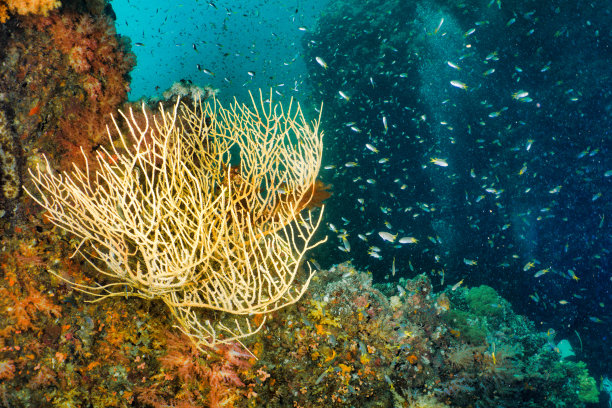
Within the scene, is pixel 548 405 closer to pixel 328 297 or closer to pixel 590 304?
pixel 328 297

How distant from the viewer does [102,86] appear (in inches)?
177

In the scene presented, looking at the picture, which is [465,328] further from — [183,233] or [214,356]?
[183,233]

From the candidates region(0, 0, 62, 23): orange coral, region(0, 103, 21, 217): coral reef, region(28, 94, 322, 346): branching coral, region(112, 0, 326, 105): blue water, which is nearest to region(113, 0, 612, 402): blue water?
region(112, 0, 326, 105): blue water

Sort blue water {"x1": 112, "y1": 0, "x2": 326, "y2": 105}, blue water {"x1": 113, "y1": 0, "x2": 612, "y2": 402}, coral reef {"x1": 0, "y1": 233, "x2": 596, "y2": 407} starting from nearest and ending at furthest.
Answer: coral reef {"x1": 0, "y1": 233, "x2": 596, "y2": 407}, blue water {"x1": 113, "y1": 0, "x2": 612, "y2": 402}, blue water {"x1": 112, "y1": 0, "x2": 326, "y2": 105}

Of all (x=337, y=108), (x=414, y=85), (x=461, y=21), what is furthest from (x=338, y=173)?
(x=461, y=21)

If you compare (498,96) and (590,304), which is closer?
(590,304)

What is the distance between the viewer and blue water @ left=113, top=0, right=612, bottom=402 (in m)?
11.4

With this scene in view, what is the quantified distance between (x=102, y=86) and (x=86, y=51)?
19.8 inches

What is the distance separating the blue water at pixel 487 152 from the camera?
11.4 meters

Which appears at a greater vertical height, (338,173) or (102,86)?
(338,173)

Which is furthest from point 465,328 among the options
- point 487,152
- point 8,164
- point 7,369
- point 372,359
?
point 487,152

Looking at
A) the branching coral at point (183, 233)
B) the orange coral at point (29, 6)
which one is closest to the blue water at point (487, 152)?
the branching coral at point (183, 233)

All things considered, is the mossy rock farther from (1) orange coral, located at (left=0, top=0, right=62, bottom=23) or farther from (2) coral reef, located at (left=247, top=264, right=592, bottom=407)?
(1) orange coral, located at (left=0, top=0, right=62, bottom=23)

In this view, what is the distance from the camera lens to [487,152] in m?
12.9
